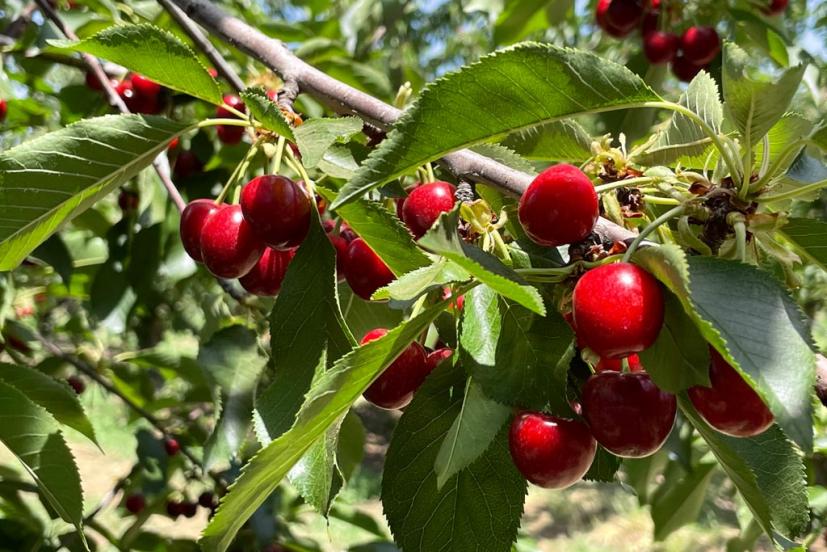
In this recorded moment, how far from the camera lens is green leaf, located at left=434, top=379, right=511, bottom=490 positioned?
772 mm

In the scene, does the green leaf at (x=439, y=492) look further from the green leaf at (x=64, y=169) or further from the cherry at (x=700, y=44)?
the cherry at (x=700, y=44)

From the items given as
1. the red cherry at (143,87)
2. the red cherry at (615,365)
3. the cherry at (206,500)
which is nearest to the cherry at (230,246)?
the red cherry at (615,365)

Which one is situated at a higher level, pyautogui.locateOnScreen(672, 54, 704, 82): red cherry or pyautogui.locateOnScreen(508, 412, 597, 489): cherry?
pyautogui.locateOnScreen(508, 412, 597, 489): cherry

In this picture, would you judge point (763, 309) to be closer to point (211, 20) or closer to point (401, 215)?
point (401, 215)

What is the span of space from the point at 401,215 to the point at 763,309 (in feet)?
1.91

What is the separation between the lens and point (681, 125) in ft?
3.25

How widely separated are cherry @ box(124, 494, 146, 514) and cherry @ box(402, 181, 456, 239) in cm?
228

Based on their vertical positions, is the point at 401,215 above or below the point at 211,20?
below

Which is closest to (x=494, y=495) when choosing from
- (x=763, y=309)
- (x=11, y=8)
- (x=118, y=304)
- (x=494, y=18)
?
(x=763, y=309)

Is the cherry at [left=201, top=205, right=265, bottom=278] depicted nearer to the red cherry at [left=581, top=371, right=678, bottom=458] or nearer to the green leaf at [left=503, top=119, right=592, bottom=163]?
the green leaf at [left=503, top=119, right=592, bottom=163]

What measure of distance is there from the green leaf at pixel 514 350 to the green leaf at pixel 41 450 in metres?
0.81

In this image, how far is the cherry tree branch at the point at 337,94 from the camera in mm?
976

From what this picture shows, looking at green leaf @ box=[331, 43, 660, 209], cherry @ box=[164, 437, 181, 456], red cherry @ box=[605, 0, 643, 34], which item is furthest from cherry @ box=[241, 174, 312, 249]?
red cherry @ box=[605, 0, 643, 34]

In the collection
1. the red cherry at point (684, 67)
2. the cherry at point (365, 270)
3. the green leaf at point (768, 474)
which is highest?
the cherry at point (365, 270)
